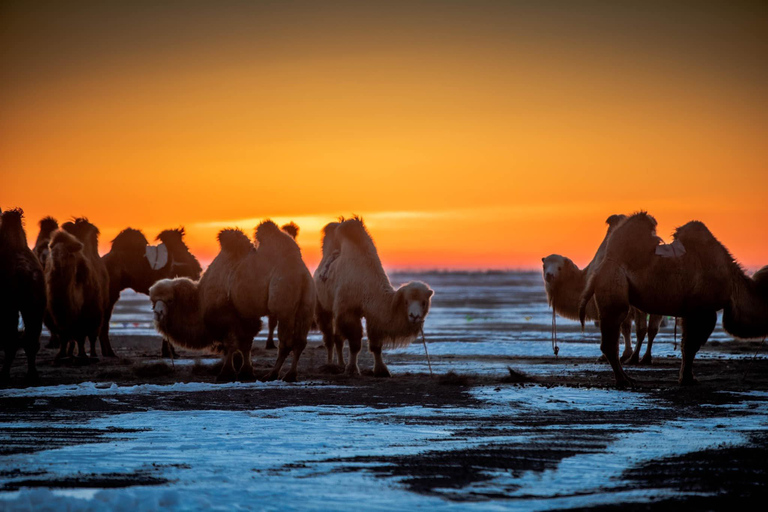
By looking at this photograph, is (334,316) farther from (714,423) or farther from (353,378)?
(714,423)

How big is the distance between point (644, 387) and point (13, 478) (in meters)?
9.06

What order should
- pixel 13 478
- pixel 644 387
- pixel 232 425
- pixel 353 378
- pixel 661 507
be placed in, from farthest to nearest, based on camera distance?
pixel 353 378, pixel 644 387, pixel 232 425, pixel 13 478, pixel 661 507

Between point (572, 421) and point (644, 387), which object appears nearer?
point (572, 421)

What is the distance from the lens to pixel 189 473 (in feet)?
20.7

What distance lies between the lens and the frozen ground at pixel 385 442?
18.5 feet

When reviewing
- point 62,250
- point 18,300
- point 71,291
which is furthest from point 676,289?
point 71,291

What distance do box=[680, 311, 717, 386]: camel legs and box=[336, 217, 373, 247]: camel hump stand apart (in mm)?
5794

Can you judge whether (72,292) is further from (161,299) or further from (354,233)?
(354,233)

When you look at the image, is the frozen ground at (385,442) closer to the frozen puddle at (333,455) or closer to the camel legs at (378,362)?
the frozen puddle at (333,455)

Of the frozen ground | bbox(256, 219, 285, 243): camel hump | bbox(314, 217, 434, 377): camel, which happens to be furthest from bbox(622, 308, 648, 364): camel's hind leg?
bbox(256, 219, 285, 243): camel hump

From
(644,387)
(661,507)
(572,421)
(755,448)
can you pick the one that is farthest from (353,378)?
(661,507)

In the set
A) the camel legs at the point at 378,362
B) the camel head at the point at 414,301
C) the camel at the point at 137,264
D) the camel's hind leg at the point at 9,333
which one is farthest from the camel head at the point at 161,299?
the camel at the point at 137,264

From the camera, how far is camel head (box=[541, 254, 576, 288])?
1662 centimetres

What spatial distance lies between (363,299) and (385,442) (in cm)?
699
